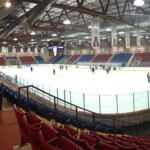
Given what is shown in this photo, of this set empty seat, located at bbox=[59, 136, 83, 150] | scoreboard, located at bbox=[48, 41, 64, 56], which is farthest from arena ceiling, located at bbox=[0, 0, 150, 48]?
empty seat, located at bbox=[59, 136, 83, 150]

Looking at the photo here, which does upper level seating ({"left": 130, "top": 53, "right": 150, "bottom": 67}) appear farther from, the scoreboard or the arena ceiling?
the scoreboard

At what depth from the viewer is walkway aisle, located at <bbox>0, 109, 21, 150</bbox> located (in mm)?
3538

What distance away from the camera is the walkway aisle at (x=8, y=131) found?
354cm

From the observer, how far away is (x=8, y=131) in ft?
13.5

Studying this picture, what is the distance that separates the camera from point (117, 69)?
35031mm

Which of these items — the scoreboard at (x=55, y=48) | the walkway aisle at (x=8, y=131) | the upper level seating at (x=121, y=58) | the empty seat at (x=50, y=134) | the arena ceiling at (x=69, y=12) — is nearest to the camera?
the empty seat at (x=50, y=134)

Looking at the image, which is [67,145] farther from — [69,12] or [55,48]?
[55,48]

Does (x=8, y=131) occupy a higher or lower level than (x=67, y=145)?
lower

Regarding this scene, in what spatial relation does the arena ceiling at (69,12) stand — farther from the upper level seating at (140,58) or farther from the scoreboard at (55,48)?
the upper level seating at (140,58)

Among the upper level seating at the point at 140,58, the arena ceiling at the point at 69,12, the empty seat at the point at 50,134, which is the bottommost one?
the empty seat at the point at 50,134

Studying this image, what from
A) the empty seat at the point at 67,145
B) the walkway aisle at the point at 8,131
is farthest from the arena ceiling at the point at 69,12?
the empty seat at the point at 67,145

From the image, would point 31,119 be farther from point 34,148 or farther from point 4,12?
point 4,12

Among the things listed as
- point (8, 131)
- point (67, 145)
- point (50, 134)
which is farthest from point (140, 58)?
point (67, 145)

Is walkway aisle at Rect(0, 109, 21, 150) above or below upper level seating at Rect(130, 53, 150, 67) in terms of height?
below
